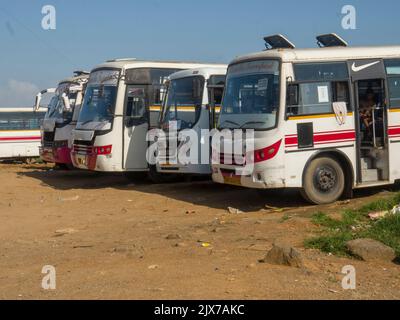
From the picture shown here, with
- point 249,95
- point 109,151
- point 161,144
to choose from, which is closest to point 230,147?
point 249,95

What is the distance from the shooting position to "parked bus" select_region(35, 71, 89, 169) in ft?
58.0

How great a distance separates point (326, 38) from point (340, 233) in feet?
18.1

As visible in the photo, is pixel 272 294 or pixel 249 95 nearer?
pixel 272 294

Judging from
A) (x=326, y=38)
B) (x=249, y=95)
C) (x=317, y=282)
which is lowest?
(x=317, y=282)

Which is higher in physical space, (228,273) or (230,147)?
(230,147)

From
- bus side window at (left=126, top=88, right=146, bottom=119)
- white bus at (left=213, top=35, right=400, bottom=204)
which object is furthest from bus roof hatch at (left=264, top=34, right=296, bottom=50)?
bus side window at (left=126, top=88, right=146, bottom=119)

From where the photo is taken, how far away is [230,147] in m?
11.0

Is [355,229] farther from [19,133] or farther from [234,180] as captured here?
[19,133]

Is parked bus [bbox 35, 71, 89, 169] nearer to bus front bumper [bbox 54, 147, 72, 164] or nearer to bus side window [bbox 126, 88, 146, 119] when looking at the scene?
bus front bumper [bbox 54, 147, 72, 164]

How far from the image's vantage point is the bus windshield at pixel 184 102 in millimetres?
13438

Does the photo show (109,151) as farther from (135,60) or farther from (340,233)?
(340,233)

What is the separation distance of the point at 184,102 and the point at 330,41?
11.6 ft

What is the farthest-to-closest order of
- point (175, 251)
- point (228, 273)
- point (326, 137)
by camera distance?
point (326, 137) → point (175, 251) → point (228, 273)
